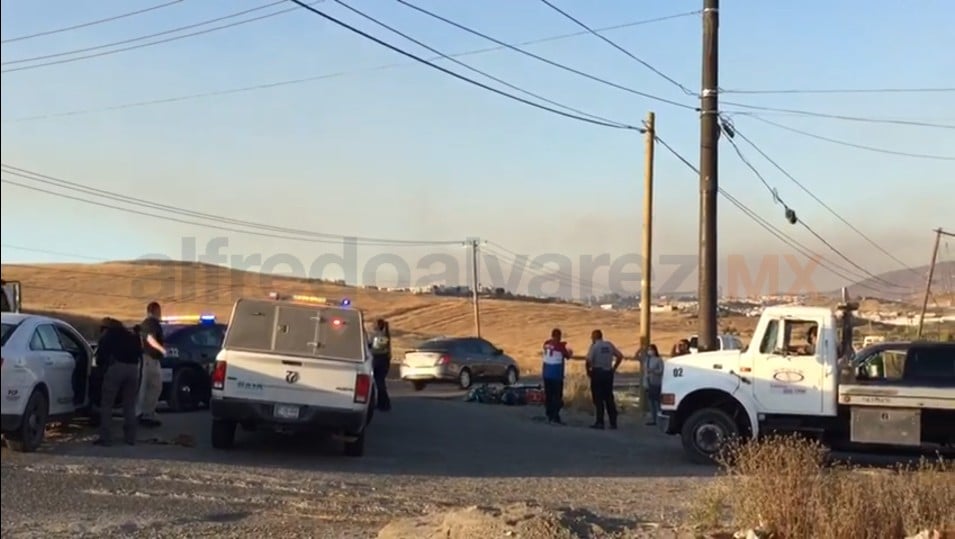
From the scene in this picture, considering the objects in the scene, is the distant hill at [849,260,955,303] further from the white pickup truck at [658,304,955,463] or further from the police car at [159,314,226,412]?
the police car at [159,314,226,412]

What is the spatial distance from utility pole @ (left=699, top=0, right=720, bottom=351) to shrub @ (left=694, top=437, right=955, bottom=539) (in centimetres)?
939

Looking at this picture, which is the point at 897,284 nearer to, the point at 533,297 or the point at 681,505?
the point at 681,505

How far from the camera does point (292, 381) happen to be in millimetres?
13703

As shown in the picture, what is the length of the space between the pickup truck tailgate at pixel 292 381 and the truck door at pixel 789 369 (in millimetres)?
5572

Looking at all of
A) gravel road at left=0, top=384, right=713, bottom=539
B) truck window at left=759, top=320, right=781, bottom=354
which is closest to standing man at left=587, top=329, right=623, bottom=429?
gravel road at left=0, top=384, right=713, bottom=539

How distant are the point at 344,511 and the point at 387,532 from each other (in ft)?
4.90

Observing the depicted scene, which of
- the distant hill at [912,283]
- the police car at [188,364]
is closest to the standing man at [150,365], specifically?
the police car at [188,364]

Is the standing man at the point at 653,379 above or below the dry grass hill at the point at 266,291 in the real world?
below

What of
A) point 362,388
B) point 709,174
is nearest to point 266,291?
point 709,174

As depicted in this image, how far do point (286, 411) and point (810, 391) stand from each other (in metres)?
6.81

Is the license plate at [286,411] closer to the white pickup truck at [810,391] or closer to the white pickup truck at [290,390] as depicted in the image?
the white pickup truck at [290,390]

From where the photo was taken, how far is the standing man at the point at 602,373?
65.5ft

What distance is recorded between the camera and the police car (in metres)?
18.9

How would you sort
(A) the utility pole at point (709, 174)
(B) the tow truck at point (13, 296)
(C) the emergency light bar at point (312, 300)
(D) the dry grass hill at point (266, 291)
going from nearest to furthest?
(C) the emergency light bar at point (312, 300)
(B) the tow truck at point (13, 296)
(A) the utility pole at point (709, 174)
(D) the dry grass hill at point (266, 291)
